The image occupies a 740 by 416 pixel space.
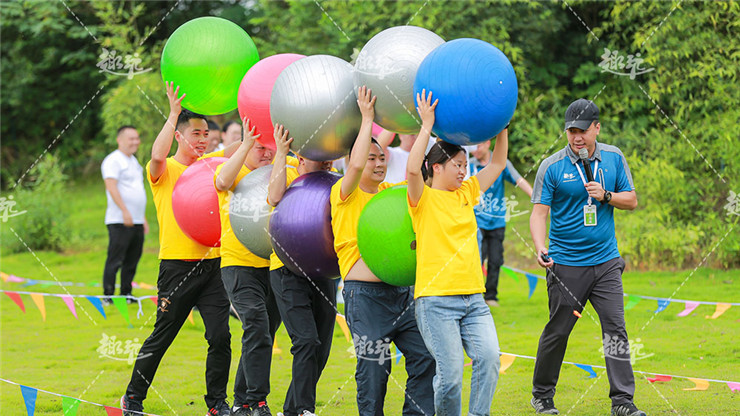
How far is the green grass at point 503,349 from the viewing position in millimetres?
5875

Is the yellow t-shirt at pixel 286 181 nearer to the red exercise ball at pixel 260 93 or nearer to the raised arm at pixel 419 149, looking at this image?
the red exercise ball at pixel 260 93

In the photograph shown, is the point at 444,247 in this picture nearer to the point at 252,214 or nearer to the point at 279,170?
the point at 279,170

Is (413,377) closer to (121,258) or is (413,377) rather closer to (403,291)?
(403,291)

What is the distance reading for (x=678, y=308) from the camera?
29.2 feet

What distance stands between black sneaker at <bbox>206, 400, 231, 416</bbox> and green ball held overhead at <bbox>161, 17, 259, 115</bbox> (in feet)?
6.44

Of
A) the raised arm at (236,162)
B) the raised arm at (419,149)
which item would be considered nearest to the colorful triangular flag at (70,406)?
the raised arm at (236,162)

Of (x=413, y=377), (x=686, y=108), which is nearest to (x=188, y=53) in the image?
(x=413, y=377)

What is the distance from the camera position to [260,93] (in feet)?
16.3

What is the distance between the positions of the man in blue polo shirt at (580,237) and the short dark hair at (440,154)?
120 centimetres

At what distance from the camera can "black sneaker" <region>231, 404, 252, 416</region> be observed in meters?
5.38

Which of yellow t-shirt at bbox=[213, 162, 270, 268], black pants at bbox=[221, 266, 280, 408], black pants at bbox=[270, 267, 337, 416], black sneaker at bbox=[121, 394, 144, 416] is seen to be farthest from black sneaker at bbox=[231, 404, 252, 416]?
yellow t-shirt at bbox=[213, 162, 270, 268]

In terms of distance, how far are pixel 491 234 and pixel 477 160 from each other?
2.97 feet

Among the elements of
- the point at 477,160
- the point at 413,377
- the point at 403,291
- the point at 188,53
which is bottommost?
the point at 477,160

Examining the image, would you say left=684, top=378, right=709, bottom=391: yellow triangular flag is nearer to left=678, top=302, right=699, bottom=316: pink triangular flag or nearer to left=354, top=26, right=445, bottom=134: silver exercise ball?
left=678, top=302, right=699, bottom=316: pink triangular flag
